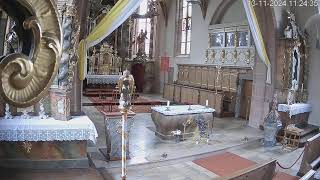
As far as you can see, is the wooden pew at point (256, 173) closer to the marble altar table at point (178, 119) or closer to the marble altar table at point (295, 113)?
the marble altar table at point (178, 119)

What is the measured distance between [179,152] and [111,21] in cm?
354

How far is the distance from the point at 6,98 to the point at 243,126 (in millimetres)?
11475

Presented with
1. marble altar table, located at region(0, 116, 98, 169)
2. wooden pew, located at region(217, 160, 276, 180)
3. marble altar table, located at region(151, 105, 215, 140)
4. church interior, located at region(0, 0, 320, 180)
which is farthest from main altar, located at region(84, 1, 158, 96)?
wooden pew, located at region(217, 160, 276, 180)

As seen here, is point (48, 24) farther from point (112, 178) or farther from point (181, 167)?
point (181, 167)

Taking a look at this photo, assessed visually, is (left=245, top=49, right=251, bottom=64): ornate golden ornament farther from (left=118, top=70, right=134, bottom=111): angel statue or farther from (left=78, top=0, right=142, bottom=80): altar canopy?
(left=118, top=70, right=134, bottom=111): angel statue

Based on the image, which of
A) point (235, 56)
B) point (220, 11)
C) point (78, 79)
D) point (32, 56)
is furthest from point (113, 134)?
point (220, 11)

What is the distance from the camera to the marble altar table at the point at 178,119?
29.7 ft

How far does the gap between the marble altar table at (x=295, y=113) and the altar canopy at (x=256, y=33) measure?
1001mm

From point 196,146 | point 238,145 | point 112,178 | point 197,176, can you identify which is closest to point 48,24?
point 112,178

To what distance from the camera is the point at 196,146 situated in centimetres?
867

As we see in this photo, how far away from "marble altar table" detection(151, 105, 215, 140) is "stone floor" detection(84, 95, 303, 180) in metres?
0.29

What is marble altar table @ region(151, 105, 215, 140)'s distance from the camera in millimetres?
9055

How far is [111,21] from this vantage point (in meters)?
6.57

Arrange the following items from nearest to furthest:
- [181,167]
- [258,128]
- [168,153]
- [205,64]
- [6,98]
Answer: [6,98] → [181,167] → [168,153] → [258,128] → [205,64]
